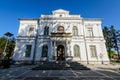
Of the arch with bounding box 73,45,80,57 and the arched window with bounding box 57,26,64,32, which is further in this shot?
the arched window with bounding box 57,26,64,32

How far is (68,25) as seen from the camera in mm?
16125

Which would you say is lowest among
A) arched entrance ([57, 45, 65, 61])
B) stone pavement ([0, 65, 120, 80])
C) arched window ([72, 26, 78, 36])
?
stone pavement ([0, 65, 120, 80])

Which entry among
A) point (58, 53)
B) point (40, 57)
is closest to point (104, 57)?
point (58, 53)

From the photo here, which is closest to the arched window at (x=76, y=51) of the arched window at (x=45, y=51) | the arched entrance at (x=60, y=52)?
the arched entrance at (x=60, y=52)

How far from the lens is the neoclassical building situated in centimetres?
1416

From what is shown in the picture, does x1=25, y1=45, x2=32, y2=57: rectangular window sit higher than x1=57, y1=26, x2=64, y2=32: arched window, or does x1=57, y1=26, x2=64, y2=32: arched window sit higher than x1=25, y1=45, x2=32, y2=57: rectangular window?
x1=57, y1=26, x2=64, y2=32: arched window

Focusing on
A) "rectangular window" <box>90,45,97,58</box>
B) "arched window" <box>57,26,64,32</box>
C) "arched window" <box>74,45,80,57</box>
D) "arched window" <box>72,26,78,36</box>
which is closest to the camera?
"arched window" <box>74,45,80,57</box>

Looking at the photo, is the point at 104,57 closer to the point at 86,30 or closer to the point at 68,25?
the point at 86,30

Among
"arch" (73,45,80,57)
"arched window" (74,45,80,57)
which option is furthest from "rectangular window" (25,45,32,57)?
"arched window" (74,45,80,57)

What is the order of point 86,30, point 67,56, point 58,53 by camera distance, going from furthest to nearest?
point 86,30, point 58,53, point 67,56

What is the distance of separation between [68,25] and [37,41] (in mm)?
6827

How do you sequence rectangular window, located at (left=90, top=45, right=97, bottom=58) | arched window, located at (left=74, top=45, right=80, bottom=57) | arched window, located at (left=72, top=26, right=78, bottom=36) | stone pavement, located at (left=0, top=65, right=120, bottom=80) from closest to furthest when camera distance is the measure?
stone pavement, located at (left=0, top=65, right=120, bottom=80)
arched window, located at (left=74, top=45, right=80, bottom=57)
rectangular window, located at (left=90, top=45, right=97, bottom=58)
arched window, located at (left=72, top=26, right=78, bottom=36)

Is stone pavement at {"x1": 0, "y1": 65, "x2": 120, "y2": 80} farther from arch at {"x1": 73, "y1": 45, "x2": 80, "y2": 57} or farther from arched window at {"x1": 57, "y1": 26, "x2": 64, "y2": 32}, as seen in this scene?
arched window at {"x1": 57, "y1": 26, "x2": 64, "y2": 32}

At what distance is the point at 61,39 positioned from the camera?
1412cm
